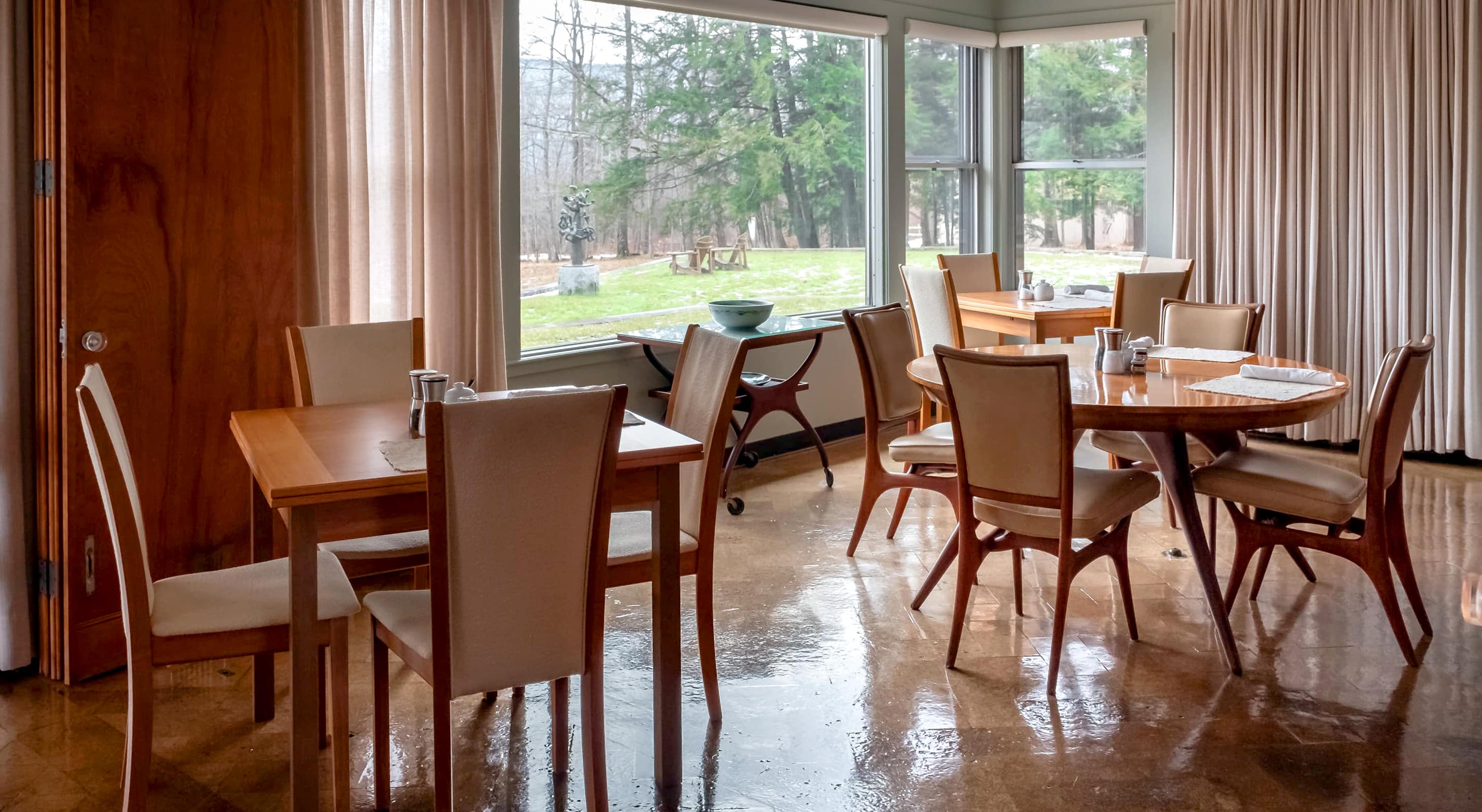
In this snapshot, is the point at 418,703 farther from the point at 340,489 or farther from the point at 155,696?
the point at 340,489

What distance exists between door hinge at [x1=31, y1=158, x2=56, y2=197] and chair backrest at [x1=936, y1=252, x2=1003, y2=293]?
3.75 m

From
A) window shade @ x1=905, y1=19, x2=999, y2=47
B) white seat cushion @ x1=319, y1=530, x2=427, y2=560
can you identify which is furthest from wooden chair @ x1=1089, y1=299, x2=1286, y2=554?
window shade @ x1=905, y1=19, x2=999, y2=47

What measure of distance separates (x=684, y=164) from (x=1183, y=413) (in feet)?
9.68

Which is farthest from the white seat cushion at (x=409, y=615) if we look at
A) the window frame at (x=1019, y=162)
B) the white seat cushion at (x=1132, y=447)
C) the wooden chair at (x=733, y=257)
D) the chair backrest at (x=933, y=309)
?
the window frame at (x=1019, y=162)

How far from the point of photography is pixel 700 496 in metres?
2.77

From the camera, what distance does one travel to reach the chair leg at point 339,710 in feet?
7.63

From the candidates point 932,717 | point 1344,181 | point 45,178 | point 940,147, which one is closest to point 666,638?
point 932,717

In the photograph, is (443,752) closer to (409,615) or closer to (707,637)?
(409,615)

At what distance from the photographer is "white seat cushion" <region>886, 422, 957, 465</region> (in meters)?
3.74

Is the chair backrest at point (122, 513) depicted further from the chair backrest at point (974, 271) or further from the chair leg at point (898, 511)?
the chair backrest at point (974, 271)

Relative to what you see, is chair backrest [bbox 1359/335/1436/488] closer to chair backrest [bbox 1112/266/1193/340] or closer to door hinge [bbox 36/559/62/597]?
chair backrest [bbox 1112/266/1193/340]

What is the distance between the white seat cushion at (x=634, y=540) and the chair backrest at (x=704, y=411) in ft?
0.14

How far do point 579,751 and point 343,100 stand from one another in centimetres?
A: 218

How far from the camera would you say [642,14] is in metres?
5.09
